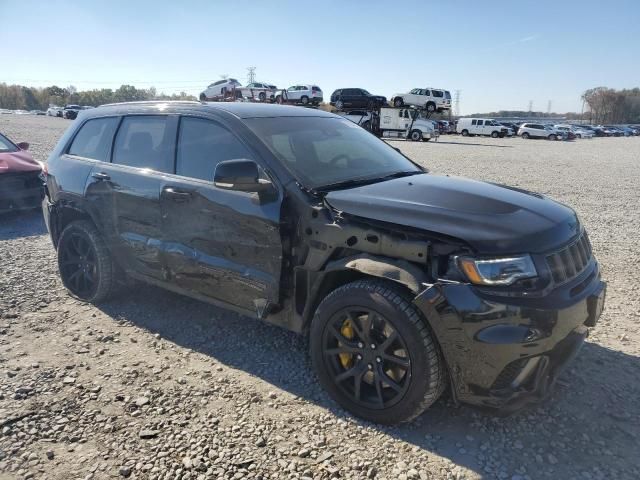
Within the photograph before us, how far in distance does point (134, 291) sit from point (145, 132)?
1689mm

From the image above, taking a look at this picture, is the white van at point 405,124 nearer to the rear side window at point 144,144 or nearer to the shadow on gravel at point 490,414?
the rear side window at point 144,144

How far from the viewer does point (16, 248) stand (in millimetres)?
6359

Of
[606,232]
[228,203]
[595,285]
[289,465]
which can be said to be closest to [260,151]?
[228,203]

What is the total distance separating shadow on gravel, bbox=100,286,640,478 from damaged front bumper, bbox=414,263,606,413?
0.91ft

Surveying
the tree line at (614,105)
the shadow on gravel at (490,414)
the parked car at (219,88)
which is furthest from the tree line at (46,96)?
the shadow on gravel at (490,414)

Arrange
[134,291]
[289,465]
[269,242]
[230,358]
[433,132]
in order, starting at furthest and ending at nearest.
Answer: [433,132]
[134,291]
[230,358]
[269,242]
[289,465]

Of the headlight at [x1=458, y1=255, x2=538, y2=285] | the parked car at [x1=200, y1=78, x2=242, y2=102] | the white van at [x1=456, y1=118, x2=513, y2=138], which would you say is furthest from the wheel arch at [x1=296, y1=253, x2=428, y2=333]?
the white van at [x1=456, y1=118, x2=513, y2=138]

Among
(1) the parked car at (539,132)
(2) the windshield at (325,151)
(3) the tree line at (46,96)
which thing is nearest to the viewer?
(2) the windshield at (325,151)

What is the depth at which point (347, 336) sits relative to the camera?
297 cm

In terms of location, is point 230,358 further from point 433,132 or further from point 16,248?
point 433,132

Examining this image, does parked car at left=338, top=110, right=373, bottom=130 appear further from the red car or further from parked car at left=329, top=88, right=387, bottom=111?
the red car

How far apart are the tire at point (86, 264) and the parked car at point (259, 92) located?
3094 centimetres

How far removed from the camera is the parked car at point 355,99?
112 feet

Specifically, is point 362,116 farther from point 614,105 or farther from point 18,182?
point 614,105
